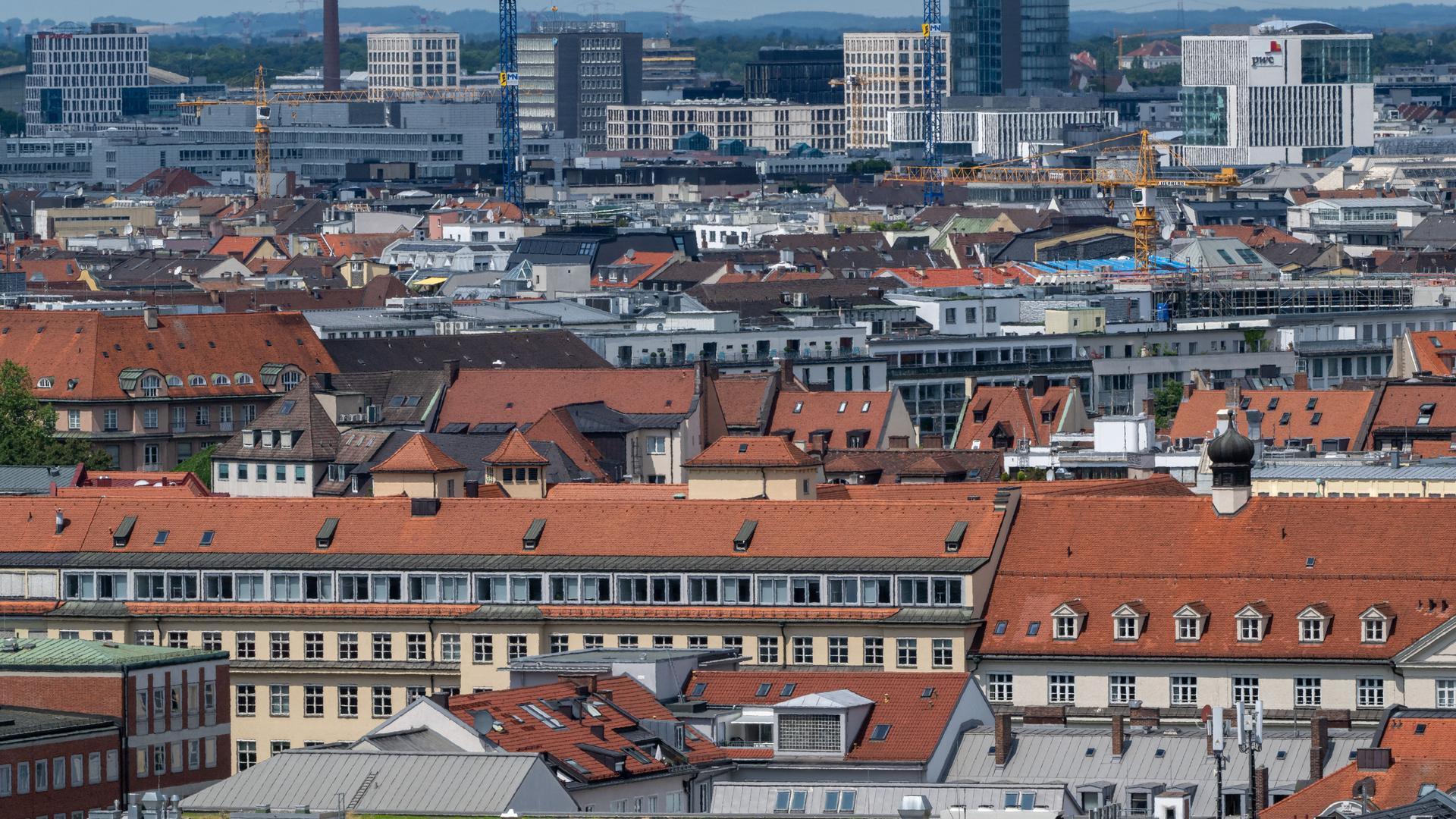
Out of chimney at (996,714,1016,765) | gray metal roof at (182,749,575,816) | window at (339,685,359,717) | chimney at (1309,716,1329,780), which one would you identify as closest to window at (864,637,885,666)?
window at (339,685,359,717)

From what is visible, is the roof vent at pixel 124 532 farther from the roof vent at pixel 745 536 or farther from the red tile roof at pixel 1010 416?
the red tile roof at pixel 1010 416

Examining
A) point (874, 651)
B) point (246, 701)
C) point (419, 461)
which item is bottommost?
point (246, 701)

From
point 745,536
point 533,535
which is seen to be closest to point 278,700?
point 533,535

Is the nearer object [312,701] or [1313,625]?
[1313,625]

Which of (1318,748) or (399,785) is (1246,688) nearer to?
(1318,748)

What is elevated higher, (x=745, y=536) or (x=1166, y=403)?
(x=745, y=536)

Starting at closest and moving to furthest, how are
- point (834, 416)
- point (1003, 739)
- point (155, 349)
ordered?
point (1003, 739) → point (834, 416) → point (155, 349)
